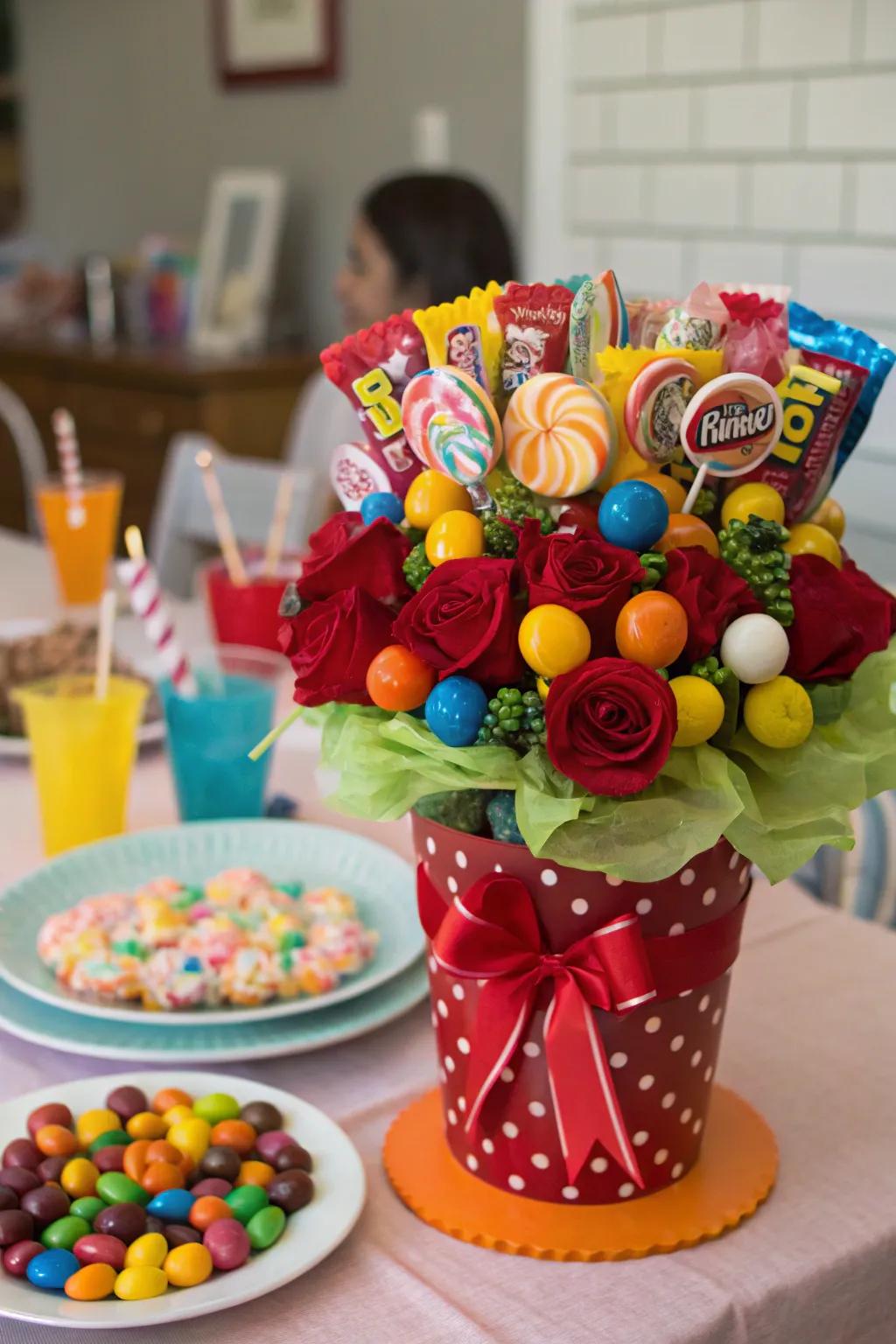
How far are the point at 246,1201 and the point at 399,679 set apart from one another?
262 mm

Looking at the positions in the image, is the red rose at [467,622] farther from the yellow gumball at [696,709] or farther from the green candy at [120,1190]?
the green candy at [120,1190]

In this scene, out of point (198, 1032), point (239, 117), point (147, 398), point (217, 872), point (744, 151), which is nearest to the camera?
point (198, 1032)

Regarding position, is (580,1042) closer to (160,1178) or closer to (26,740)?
(160,1178)

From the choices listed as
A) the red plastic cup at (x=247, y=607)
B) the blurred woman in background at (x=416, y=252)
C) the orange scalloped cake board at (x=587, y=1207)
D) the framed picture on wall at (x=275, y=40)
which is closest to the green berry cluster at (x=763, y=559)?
the orange scalloped cake board at (x=587, y=1207)

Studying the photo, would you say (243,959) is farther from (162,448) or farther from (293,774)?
(162,448)

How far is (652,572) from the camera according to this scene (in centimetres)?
68

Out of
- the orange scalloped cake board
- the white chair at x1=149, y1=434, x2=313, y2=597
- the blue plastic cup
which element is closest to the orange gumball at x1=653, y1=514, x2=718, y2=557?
the orange scalloped cake board

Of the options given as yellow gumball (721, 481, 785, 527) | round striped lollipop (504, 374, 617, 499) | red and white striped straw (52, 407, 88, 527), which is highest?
round striped lollipop (504, 374, 617, 499)

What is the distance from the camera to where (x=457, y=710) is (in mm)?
667

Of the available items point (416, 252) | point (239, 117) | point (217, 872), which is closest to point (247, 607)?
point (217, 872)

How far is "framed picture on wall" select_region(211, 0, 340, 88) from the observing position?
12.3 feet

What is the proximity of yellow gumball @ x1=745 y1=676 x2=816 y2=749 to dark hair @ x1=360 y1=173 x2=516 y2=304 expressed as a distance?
2.34 meters

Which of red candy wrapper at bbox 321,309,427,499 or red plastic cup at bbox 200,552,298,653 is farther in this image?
red plastic cup at bbox 200,552,298,653

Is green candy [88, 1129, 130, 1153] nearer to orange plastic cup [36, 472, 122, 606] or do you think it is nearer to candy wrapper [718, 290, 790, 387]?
candy wrapper [718, 290, 790, 387]
